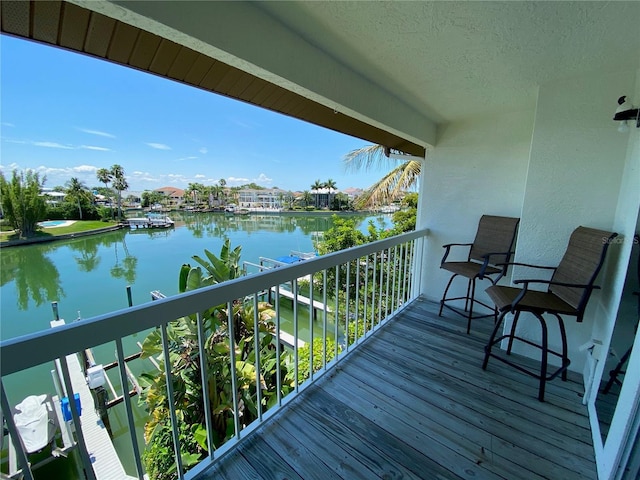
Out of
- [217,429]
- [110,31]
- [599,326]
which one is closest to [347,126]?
[110,31]

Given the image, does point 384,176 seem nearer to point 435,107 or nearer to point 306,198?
point 435,107

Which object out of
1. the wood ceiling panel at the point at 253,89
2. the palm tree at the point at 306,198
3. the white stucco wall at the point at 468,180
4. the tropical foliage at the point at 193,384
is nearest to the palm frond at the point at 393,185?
the white stucco wall at the point at 468,180

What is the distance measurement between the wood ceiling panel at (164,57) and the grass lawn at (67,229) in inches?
142

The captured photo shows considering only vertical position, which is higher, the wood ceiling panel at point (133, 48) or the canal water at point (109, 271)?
the wood ceiling panel at point (133, 48)

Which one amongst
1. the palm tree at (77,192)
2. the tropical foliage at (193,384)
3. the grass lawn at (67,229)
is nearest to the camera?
the tropical foliage at (193,384)

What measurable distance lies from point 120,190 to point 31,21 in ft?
32.9

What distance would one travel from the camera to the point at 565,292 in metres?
2.02

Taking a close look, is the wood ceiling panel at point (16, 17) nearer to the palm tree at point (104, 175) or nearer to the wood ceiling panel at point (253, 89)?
the wood ceiling panel at point (253, 89)

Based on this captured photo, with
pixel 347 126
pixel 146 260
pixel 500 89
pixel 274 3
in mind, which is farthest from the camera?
pixel 146 260

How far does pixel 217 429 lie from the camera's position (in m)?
3.46

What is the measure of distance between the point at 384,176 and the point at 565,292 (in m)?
7.37

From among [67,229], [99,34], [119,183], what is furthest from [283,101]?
[119,183]

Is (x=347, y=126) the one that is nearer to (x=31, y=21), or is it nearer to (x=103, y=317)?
(x=31, y=21)

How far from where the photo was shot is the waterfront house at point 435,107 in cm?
117
